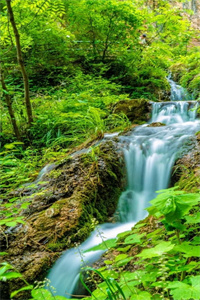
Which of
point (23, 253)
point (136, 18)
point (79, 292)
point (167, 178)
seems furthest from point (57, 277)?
point (136, 18)

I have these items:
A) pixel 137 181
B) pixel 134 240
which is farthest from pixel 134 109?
pixel 134 240

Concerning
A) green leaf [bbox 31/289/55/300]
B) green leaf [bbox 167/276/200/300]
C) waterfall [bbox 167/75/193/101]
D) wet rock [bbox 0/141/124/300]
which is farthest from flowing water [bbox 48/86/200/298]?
waterfall [bbox 167/75/193/101]

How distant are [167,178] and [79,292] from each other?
5.90 feet

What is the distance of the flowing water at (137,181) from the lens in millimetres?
2127

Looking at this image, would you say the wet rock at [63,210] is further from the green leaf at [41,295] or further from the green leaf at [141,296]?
the green leaf at [141,296]

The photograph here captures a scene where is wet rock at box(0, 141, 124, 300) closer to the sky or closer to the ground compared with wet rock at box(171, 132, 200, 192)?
closer to the ground

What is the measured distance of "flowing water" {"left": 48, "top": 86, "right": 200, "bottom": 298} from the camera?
2.13 meters

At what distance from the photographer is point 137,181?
3.34 metres

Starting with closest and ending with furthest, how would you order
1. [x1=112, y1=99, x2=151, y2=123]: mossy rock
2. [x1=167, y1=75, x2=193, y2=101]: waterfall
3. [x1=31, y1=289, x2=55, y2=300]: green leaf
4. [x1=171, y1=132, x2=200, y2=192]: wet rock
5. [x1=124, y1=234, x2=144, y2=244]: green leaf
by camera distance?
[x1=31, y1=289, x2=55, y2=300]: green leaf → [x1=124, y1=234, x2=144, y2=244]: green leaf → [x1=171, y1=132, x2=200, y2=192]: wet rock → [x1=112, y1=99, x2=151, y2=123]: mossy rock → [x1=167, y1=75, x2=193, y2=101]: waterfall

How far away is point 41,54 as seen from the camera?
7.17m

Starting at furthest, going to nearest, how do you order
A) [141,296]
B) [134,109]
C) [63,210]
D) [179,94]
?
[179,94]
[134,109]
[63,210]
[141,296]

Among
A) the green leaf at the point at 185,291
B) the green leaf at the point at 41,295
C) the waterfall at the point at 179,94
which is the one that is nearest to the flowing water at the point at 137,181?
the green leaf at the point at 41,295

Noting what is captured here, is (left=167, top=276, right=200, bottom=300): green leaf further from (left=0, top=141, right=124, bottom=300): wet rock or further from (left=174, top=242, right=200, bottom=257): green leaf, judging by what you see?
(left=0, top=141, right=124, bottom=300): wet rock

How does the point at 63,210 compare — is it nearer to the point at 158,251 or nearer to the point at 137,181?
the point at 137,181
